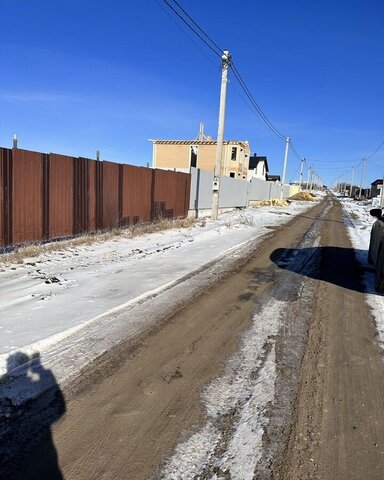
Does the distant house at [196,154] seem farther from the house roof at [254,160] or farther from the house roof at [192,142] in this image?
the house roof at [254,160]

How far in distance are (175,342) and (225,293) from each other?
7.14ft

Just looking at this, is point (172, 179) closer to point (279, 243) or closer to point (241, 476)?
point (279, 243)

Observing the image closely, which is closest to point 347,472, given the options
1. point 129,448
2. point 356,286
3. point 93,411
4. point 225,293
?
point 129,448

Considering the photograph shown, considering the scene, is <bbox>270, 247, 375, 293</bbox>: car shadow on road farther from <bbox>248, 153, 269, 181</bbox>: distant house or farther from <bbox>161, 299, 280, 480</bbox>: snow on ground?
<bbox>248, 153, 269, 181</bbox>: distant house

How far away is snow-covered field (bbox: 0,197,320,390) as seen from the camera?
401 centimetres

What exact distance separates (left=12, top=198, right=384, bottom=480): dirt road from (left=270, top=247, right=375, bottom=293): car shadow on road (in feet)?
6.65

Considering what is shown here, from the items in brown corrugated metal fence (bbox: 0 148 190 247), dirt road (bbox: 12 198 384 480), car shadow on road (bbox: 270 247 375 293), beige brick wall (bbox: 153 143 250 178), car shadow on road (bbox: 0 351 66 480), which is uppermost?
beige brick wall (bbox: 153 143 250 178)

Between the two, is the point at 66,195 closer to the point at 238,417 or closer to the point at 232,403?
the point at 232,403

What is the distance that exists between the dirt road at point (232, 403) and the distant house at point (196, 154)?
4323cm

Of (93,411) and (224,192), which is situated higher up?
(224,192)

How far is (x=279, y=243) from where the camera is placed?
1239cm

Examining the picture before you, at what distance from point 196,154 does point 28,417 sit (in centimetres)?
4671

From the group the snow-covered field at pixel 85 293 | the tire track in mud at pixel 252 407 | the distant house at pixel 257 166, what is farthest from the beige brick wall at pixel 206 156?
the tire track in mud at pixel 252 407

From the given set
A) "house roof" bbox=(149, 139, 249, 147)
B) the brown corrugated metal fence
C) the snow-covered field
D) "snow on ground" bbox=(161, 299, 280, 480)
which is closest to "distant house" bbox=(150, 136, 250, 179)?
"house roof" bbox=(149, 139, 249, 147)
